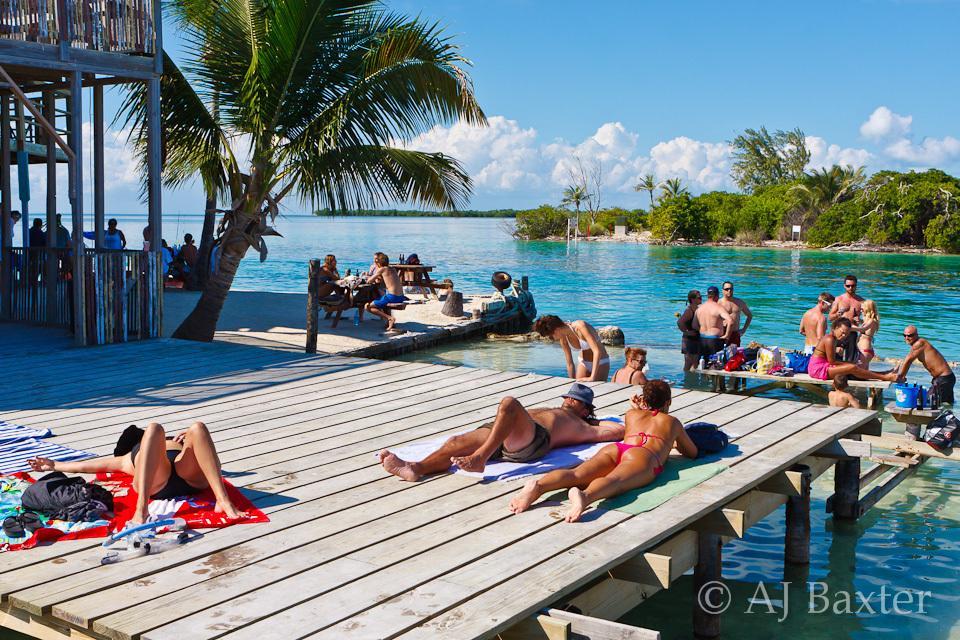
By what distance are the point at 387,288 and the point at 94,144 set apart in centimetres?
607

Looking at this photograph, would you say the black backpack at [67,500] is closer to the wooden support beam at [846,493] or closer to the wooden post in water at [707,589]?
the wooden post in water at [707,589]

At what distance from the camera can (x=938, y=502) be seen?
29.0ft

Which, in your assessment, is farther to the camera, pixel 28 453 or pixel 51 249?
pixel 51 249

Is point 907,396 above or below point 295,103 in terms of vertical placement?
below

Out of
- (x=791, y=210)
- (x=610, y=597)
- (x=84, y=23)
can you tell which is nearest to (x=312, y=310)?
(x=84, y=23)

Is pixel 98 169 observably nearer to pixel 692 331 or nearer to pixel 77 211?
pixel 77 211

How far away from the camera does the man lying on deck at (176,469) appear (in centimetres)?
451

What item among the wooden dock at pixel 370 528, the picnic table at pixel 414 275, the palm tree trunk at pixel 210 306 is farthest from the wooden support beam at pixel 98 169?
the picnic table at pixel 414 275

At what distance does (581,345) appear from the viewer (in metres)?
9.57

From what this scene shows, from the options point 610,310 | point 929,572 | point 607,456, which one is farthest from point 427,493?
point 610,310

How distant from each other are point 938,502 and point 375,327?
1077 centimetres

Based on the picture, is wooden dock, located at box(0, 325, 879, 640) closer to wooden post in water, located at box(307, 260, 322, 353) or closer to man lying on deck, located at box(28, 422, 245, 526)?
man lying on deck, located at box(28, 422, 245, 526)

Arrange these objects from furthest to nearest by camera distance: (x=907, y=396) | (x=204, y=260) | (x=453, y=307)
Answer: (x=204, y=260), (x=453, y=307), (x=907, y=396)

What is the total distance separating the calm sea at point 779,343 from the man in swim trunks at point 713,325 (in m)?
1.00
